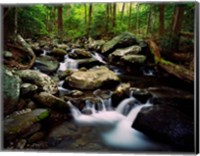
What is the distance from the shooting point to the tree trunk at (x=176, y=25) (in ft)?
8.09

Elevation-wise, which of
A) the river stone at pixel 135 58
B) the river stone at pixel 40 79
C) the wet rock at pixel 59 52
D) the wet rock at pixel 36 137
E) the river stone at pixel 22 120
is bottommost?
the wet rock at pixel 36 137

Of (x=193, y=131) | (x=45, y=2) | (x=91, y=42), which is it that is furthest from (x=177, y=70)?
(x=45, y=2)

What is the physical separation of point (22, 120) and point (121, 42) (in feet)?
2.92

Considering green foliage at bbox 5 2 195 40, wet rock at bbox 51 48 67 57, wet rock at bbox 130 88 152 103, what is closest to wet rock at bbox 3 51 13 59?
green foliage at bbox 5 2 195 40

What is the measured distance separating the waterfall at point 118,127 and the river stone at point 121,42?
38cm

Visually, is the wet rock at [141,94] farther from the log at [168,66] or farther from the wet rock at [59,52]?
the wet rock at [59,52]

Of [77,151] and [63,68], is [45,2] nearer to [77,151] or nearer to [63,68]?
[63,68]

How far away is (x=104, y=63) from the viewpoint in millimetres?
2684

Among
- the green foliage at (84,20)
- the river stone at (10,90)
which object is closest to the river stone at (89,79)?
the green foliage at (84,20)

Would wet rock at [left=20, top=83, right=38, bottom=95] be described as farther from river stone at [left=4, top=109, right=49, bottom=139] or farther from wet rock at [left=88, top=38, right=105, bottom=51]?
wet rock at [left=88, top=38, right=105, bottom=51]

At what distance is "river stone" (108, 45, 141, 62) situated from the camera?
2604mm

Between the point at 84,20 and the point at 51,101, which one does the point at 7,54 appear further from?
the point at 84,20

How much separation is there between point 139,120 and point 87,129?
0.37 m

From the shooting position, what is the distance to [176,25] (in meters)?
2.52
